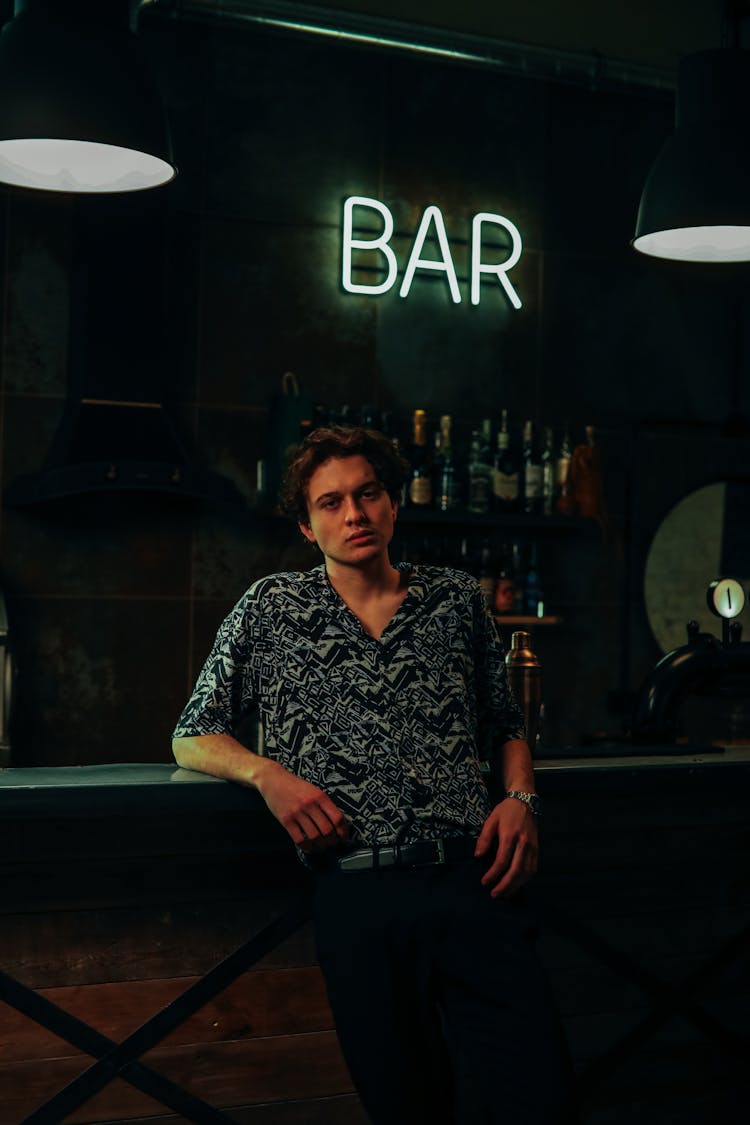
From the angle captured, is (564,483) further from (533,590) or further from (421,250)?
(421,250)

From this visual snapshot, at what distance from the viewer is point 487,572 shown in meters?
5.30

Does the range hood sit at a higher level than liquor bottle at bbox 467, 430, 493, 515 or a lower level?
higher

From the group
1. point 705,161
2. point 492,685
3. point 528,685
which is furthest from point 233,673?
point 705,161

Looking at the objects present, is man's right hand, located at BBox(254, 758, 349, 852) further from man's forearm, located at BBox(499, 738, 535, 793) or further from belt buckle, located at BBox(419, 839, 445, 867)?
man's forearm, located at BBox(499, 738, 535, 793)

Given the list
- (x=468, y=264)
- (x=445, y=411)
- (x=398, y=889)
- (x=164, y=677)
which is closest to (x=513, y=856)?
(x=398, y=889)

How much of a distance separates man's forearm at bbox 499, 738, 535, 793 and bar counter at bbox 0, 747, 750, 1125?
0.72 ft

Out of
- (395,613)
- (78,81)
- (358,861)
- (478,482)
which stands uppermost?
(78,81)

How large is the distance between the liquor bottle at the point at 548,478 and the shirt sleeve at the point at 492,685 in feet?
10.3

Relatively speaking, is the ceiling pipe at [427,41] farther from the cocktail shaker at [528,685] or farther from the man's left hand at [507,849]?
the man's left hand at [507,849]

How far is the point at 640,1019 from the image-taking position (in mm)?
2629

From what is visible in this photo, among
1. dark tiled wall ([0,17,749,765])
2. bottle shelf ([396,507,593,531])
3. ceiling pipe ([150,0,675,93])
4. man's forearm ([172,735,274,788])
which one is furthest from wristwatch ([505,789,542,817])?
ceiling pipe ([150,0,675,93])

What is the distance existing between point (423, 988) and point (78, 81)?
1.87 m

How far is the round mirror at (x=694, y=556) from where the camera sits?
568cm

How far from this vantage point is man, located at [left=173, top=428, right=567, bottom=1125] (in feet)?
5.97
